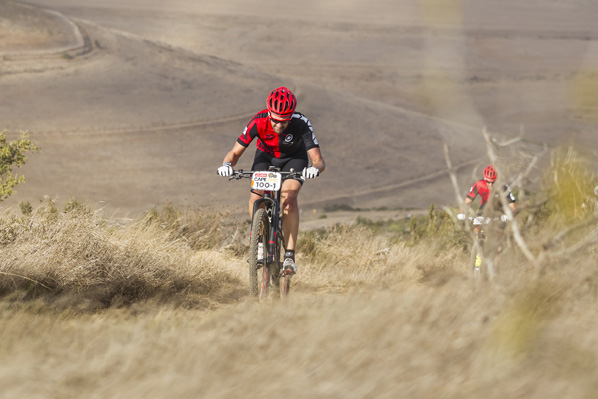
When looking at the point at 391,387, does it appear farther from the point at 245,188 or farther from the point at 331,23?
the point at 331,23

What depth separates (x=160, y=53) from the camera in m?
93.1

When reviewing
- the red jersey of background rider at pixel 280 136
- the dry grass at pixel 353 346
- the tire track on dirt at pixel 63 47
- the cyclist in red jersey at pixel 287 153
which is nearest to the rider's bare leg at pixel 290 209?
the cyclist in red jersey at pixel 287 153

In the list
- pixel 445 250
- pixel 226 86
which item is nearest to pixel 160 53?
pixel 226 86

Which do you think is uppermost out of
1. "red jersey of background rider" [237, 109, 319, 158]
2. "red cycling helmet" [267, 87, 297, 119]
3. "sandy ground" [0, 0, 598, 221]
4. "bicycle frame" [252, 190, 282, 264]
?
"sandy ground" [0, 0, 598, 221]

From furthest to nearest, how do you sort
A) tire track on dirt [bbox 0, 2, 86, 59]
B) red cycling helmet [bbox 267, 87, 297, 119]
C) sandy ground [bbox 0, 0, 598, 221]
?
tire track on dirt [bbox 0, 2, 86, 59] → sandy ground [bbox 0, 0, 598, 221] → red cycling helmet [bbox 267, 87, 297, 119]

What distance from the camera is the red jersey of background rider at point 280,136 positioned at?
698 cm

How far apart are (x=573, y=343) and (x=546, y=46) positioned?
135m

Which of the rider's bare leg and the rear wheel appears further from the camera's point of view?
the rider's bare leg

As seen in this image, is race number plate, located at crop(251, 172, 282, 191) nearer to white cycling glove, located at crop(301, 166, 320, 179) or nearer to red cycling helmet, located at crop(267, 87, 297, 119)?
white cycling glove, located at crop(301, 166, 320, 179)

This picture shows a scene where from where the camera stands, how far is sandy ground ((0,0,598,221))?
5850 centimetres

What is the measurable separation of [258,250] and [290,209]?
49cm

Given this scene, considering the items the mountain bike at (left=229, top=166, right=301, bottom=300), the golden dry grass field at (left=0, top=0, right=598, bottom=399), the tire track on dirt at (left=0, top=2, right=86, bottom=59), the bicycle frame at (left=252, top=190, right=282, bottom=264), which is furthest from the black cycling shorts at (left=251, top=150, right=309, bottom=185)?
the tire track on dirt at (left=0, top=2, right=86, bottom=59)

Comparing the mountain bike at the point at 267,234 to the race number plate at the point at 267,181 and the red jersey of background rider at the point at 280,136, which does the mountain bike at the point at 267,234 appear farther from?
the red jersey of background rider at the point at 280,136

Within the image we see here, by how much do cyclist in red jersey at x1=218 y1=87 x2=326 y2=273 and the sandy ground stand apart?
2166 mm
